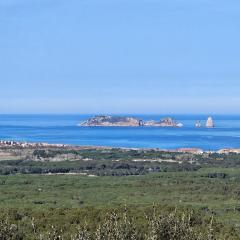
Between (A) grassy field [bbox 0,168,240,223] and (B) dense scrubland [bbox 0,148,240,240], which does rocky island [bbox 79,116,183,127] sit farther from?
(A) grassy field [bbox 0,168,240,223]

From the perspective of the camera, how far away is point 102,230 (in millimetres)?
13969

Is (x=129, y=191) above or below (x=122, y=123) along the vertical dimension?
below

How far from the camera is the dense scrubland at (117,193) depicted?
58.8ft

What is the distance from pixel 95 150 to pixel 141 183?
3187 cm

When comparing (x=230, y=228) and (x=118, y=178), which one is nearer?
(x=230, y=228)

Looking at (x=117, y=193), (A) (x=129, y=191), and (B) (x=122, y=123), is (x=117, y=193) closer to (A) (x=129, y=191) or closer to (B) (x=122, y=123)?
(A) (x=129, y=191)

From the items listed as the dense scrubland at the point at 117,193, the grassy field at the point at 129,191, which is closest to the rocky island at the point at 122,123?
the dense scrubland at the point at 117,193

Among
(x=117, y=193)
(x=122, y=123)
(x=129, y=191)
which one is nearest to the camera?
(x=117, y=193)

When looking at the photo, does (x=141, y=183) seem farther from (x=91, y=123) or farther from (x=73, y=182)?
(x=91, y=123)

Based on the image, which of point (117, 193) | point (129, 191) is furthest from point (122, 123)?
point (117, 193)

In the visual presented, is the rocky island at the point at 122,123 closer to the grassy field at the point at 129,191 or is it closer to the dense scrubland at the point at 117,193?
the dense scrubland at the point at 117,193

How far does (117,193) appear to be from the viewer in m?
44.2

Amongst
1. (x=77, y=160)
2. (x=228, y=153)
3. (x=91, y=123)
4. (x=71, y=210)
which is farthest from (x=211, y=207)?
(x=91, y=123)

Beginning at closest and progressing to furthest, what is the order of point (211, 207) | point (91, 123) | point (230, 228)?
point (230, 228) → point (211, 207) → point (91, 123)
